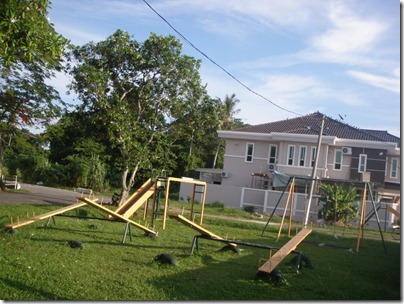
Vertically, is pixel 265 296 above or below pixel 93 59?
below

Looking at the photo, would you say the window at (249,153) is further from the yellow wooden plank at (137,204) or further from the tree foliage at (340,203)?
the yellow wooden plank at (137,204)

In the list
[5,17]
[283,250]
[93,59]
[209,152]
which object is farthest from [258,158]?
[5,17]

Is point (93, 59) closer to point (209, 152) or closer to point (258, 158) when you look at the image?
point (258, 158)

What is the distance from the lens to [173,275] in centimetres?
756

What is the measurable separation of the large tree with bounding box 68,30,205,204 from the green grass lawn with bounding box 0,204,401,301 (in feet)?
21.9

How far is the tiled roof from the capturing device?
3420cm

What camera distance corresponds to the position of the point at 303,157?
33.7 metres

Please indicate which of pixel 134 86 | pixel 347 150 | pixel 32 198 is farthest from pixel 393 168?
pixel 32 198

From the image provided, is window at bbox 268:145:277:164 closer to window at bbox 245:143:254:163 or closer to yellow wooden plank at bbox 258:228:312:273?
window at bbox 245:143:254:163

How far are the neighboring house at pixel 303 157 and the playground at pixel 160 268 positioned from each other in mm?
18054

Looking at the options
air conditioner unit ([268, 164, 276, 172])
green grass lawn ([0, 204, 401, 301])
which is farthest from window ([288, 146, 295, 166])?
green grass lawn ([0, 204, 401, 301])

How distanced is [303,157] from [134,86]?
1770 cm

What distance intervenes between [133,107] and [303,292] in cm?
1401

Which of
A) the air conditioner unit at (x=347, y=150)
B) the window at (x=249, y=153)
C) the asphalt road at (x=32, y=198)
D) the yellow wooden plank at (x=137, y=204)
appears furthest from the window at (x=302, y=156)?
the yellow wooden plank at (x=137, y=204)
